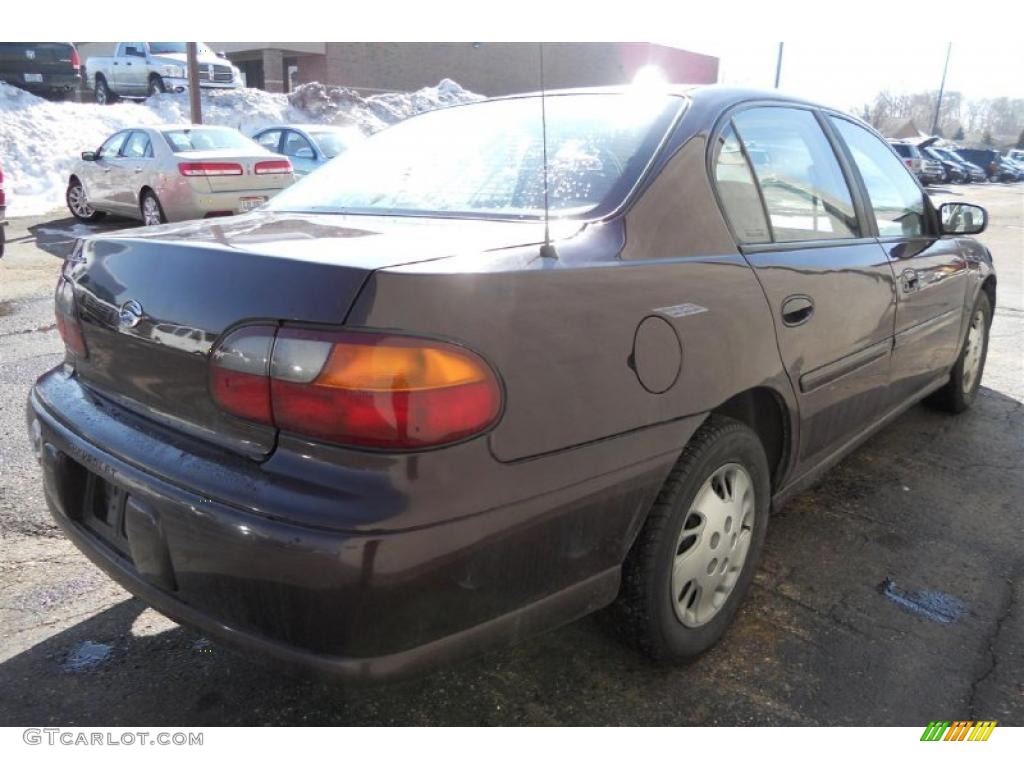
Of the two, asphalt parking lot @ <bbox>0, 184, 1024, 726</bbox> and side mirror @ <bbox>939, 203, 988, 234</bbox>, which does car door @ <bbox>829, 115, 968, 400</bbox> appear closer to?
side mirror @ <bbox>939, 203, 988, 234</bbox>

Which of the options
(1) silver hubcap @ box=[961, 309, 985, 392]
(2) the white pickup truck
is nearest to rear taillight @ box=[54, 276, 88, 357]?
(1) silver hubcap @ box=[961, 309, 985, 392]

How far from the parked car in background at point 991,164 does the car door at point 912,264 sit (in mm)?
48498

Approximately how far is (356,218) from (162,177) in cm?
876

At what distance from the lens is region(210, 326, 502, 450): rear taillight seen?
5.07 feet

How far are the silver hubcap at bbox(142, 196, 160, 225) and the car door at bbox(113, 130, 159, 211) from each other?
0.20 m

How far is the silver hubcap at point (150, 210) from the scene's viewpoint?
10195 millimetres

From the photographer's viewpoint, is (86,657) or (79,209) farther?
(79,209)

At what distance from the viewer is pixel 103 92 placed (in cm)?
2297

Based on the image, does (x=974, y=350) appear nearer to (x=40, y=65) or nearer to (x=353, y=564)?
(x=353, y=564)

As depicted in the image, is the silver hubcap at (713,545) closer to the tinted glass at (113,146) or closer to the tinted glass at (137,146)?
the tinted glass at (137,146)

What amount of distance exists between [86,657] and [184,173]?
8398mm

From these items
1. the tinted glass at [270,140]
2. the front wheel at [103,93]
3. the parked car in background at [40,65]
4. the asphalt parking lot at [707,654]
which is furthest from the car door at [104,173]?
the front wheel at [103,93]

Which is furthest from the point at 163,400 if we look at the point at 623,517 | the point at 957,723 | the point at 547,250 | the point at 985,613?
the point at 985,613

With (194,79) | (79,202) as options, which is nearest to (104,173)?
(79,202)
